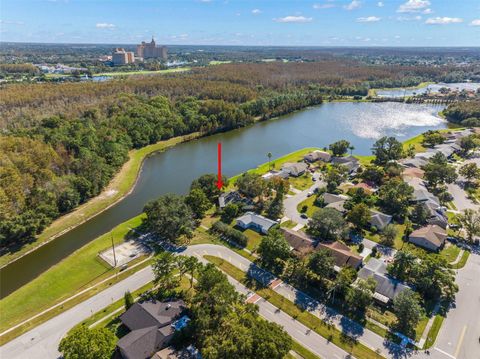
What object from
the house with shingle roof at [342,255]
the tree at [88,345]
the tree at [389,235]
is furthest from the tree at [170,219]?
the tree at [389,235]

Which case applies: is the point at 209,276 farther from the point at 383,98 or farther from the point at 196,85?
the point at 383,98

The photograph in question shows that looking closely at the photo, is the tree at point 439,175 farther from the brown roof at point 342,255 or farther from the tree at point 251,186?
the tree at point 251,186

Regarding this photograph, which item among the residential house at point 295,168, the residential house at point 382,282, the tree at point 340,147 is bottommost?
the residential house at point 382,282

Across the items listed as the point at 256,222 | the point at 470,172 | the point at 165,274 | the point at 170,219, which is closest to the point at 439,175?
the point at 470,172

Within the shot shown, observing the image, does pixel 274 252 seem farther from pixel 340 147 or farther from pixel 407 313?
pixel 340 147

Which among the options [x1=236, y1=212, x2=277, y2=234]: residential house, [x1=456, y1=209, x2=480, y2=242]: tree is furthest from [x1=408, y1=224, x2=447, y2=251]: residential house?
[x1=236, y1=212, x2=277, y2=234]: residential house

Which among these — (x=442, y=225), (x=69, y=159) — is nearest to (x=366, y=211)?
(x=442, y=225)

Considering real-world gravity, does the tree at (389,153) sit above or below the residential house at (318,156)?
above
